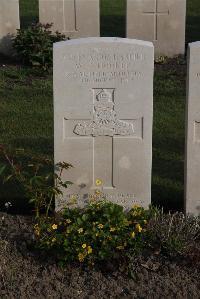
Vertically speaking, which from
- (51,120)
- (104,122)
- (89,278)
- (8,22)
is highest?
(8,22)

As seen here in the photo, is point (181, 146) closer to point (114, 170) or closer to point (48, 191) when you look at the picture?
point (114, 170)

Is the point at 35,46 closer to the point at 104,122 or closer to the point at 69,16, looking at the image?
the point at 69,16

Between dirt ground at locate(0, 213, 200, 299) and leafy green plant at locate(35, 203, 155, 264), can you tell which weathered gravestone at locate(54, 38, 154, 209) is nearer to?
leafy green plant at locate(35, 203, 155, 264)

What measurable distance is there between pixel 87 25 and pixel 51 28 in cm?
65

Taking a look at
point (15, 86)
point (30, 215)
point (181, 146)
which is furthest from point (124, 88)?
point (15, 86)

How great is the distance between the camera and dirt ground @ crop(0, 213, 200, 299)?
4562mm

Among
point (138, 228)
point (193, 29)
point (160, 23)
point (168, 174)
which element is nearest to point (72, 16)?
point (160, 23)

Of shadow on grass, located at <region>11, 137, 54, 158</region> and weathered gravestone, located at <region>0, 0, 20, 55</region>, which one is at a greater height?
weathered gravestone, located at <region>0, 0, 20, 55</region>

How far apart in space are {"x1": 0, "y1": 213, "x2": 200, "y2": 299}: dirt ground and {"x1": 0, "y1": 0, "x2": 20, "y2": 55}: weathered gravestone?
690 centimetres

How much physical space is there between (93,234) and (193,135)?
1174 millimetres

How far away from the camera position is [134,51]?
5047mm

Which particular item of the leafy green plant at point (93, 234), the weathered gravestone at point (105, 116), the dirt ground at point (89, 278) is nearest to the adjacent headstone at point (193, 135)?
the weathered gravestone at point (105, 116)

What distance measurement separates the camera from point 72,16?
37.8 ft

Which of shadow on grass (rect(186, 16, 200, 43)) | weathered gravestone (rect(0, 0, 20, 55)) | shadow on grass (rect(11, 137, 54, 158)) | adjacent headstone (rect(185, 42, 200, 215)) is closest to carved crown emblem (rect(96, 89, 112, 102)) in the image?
adjacent headstone (rect(185, 42, 200, 215))
